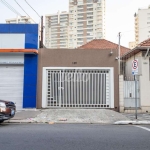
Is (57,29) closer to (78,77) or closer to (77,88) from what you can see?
(78,77)

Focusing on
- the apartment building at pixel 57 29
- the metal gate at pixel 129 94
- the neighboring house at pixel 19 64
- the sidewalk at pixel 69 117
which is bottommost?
the sidewalk at pixel 69 117

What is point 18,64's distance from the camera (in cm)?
1455

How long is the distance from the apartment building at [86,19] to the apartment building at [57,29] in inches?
75.6

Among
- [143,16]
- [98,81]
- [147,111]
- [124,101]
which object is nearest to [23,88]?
[98,81]

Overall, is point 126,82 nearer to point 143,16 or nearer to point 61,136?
point 61,136

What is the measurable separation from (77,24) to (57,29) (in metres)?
7.47

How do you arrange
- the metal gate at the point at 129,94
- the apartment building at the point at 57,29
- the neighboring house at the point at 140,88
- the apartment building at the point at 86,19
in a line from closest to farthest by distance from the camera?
the neighboring house at the point at 140,88, the metal gate at the point at 129,94, the apartment building at the point at 57,29, the apartment building at the point at 86,19

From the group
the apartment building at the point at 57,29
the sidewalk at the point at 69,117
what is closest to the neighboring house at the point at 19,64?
the sidewalk at the point at 69,117

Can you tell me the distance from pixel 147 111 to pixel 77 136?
834 centimetres

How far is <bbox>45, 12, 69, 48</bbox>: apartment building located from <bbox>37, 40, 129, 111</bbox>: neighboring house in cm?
6331

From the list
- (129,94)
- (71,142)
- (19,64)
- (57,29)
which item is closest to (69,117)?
(129,94)

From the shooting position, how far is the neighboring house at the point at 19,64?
14266 millimetres

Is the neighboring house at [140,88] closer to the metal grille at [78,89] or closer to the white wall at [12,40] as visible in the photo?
the metal grille at [78,89]

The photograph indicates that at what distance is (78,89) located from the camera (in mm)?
14570
